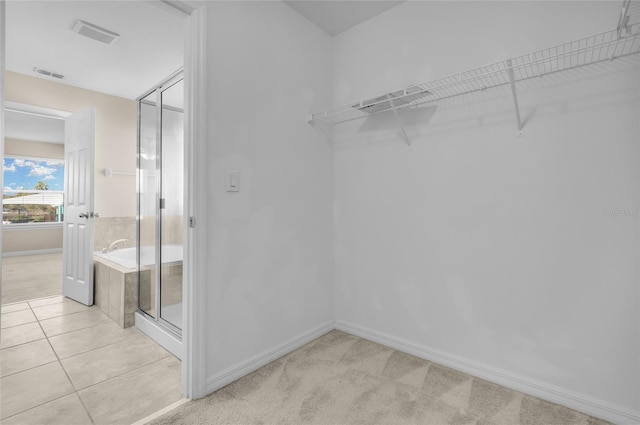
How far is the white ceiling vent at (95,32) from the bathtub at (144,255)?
1.75 m

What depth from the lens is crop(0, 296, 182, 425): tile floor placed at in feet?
5.09

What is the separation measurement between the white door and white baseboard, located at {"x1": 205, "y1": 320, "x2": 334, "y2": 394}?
2161 mm

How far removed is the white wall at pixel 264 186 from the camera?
1.75 m

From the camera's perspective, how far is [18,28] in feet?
8.21

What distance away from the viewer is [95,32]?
2541 mm

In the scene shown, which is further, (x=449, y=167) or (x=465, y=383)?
(x=449, y=167)

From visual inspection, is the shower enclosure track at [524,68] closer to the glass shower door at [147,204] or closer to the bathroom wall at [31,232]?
the glass shower door at [147,204]

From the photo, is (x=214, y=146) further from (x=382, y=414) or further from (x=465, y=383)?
(x=465, y=383)

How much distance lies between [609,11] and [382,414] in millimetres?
2132

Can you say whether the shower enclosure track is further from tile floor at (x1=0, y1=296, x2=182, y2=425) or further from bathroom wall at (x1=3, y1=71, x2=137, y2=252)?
bathroom wall at (x1=3, y1=71, x2=137, y2=252)

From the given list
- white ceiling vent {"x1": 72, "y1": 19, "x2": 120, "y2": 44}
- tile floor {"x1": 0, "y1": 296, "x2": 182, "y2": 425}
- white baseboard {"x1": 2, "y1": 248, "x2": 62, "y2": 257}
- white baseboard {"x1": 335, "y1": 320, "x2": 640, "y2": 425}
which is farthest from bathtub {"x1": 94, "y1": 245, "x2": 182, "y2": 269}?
white baseboard {"x1": 2, "y1": 248, "x2": 62, "y2": 257}

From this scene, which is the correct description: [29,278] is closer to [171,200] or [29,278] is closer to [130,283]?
[130,283]

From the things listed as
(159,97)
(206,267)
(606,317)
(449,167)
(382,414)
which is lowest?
(382,414)

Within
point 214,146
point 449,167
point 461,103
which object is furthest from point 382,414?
point 461,103
